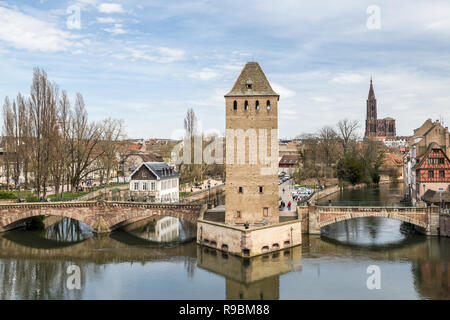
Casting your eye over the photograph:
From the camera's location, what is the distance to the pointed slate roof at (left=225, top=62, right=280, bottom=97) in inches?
1410

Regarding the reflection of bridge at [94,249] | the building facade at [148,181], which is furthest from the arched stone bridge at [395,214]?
the building facade at [148,181]

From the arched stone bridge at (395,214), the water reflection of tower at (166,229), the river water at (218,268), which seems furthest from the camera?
the water reflection of tower at (166,229)

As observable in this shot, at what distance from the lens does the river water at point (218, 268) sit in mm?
26922

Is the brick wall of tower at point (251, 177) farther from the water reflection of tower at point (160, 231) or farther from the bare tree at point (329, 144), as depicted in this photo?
the bare tree at point (329, 144)

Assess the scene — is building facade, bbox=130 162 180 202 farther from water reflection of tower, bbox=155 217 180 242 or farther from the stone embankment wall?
the stone embankment wall

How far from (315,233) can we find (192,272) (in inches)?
602

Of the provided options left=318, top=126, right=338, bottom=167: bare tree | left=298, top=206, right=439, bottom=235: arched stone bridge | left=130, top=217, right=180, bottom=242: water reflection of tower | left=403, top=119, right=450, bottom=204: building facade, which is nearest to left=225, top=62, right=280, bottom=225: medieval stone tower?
left=298, top=206, right=439, bottom=235: arched stone bridge

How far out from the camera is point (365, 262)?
108 feet

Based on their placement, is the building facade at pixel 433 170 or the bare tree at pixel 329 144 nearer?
the building facade at pixel 433 170

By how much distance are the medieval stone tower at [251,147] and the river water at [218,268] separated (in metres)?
4.18

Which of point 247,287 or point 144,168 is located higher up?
point 144,168

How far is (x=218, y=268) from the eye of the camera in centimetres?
3173
